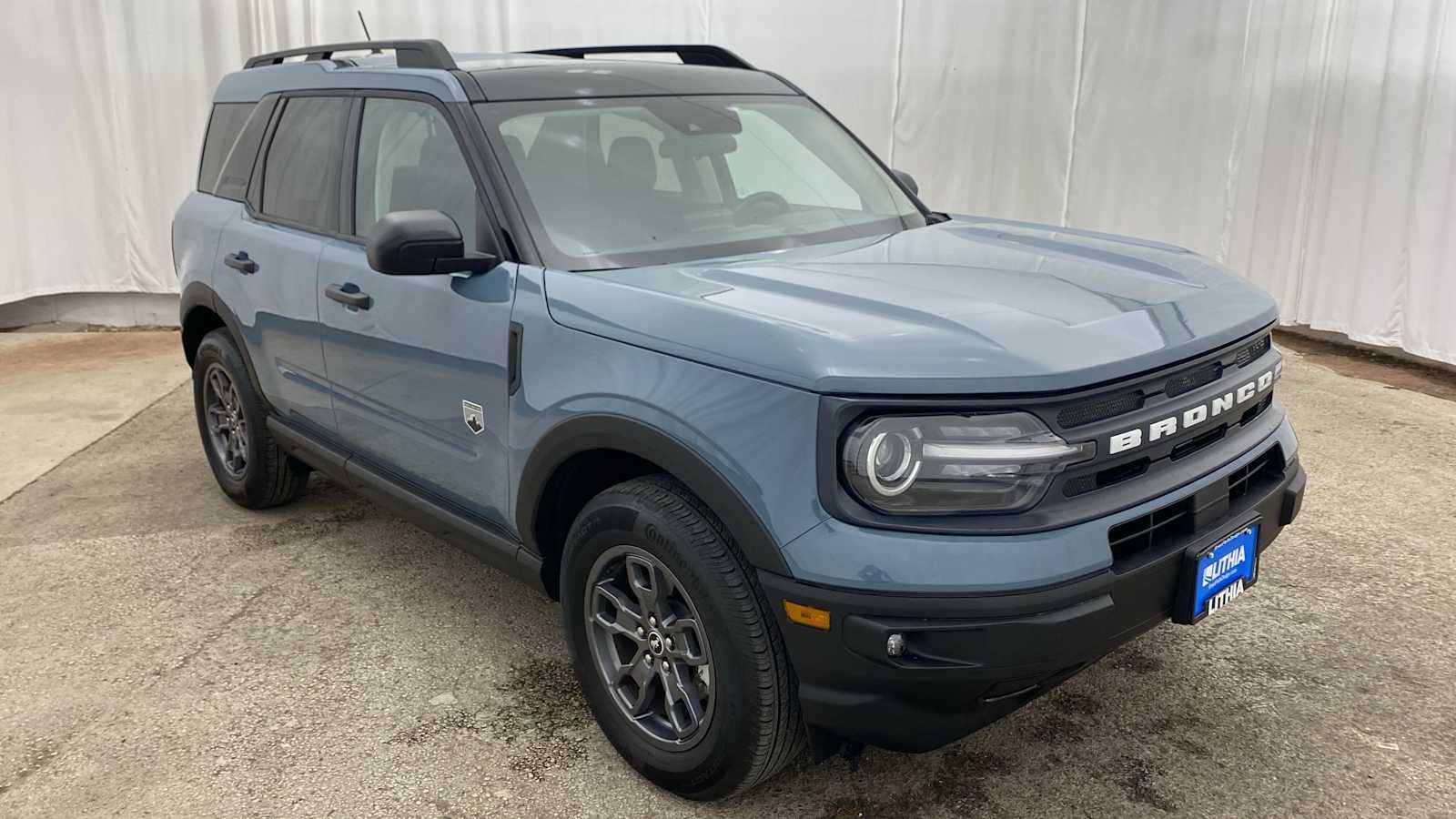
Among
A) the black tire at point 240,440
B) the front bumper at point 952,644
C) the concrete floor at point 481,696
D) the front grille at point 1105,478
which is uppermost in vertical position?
the front grille at point 1105,478

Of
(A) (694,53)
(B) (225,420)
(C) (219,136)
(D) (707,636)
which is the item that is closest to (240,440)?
(B) (225,420)

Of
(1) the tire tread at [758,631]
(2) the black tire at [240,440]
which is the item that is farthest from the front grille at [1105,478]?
(2) the black tire at [240,440]

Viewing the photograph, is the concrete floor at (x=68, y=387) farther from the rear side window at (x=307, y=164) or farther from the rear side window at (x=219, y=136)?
the rear side window at (x=307, y=164)

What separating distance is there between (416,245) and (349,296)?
2.54 feet

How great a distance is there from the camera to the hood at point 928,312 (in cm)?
211

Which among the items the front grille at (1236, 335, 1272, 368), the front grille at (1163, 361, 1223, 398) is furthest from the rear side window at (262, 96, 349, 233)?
the front grille at (1236, 335, 1272, 368)

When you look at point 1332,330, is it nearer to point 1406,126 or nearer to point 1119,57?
point 1406,126

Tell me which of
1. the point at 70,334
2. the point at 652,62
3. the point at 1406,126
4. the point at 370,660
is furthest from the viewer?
the point at 70,334

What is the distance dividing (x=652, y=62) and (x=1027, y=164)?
5.10 m

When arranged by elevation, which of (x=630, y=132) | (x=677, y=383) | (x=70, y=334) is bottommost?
(x=70, y=334)

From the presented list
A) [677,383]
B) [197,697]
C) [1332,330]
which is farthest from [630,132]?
[1332,330]

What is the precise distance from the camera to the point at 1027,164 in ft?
26.5

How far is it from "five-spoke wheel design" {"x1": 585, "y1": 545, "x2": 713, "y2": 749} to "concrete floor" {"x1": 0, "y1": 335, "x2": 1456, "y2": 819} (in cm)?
22

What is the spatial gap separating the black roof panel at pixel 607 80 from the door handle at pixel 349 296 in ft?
2.40
